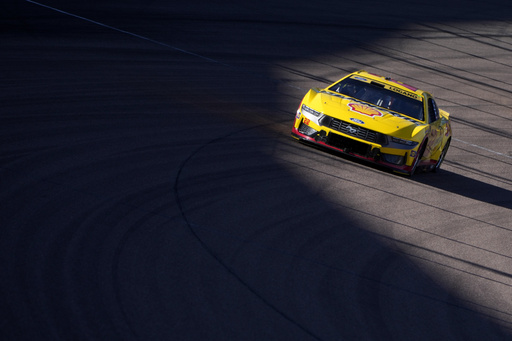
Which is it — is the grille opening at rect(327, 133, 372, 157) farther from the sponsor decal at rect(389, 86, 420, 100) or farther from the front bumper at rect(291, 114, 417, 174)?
the sponsor decal at rect(389, 86, 420, 100)

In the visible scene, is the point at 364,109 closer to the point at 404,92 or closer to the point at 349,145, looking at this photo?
the point at 349,145

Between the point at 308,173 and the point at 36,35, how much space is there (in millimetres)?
8791

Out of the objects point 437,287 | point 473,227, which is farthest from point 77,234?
point 473,227

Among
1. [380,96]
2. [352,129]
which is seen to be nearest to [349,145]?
[352,129]

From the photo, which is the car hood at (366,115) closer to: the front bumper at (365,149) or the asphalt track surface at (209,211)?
the front bumper at (365,149)

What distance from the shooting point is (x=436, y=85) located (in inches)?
833

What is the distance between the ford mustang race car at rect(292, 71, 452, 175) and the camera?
10977mm

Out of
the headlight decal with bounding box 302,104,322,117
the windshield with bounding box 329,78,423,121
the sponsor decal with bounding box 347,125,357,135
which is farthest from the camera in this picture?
the windshield with bounding box 329,78,423,121

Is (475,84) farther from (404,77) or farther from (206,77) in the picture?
(206,77)

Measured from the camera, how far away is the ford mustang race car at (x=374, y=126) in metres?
11.0

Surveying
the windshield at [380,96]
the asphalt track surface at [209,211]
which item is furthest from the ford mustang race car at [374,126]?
the asphalt track surface at [209,211]

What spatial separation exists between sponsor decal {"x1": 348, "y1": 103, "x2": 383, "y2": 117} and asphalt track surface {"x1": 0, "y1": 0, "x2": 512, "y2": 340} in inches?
31.0

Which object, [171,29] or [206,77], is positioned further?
[171,29]

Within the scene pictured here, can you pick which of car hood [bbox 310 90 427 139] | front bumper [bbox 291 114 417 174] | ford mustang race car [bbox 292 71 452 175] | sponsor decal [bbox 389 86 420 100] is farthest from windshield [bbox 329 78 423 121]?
front bumper [bbox 291 114 417 174]
